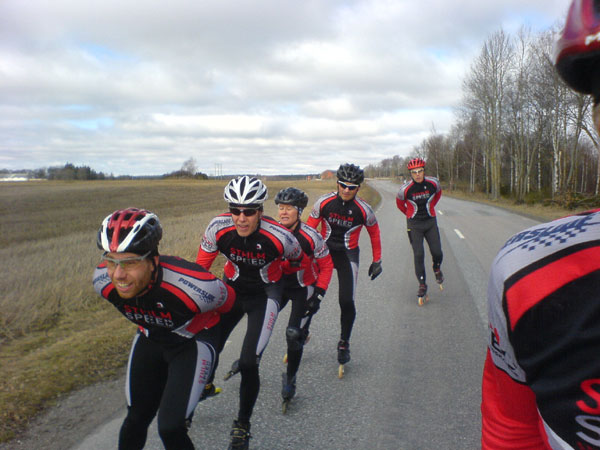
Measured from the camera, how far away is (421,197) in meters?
7.53

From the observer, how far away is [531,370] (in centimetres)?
Answer: 80

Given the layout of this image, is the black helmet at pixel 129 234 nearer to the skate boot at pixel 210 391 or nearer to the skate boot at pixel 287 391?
the skate boot at pixel 210 391

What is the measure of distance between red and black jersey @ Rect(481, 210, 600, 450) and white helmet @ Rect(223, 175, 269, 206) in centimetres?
307

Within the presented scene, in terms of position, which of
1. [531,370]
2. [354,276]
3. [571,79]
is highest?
[571,79]

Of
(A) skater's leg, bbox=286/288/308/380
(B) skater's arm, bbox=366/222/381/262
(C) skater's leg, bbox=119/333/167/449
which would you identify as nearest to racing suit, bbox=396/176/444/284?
(B) skater's arm, bbox=366/222/381/262

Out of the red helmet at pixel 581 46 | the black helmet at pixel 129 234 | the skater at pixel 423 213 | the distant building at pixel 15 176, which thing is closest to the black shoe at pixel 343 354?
the black helmet at pixel 129 234

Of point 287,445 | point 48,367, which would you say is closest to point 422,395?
point 287,445

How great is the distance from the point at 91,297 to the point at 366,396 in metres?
5.23

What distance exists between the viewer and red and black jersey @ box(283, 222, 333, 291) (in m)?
4.49

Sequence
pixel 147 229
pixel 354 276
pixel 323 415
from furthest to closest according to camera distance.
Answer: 1. pixel 354 276
2. pixel 323 415
3. pixel 147 229

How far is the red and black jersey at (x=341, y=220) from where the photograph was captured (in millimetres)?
5527

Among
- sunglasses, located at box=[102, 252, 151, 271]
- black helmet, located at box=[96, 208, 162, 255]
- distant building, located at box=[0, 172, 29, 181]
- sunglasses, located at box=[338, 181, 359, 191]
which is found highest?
distant building, located at box=[0, 172, 29, 181]

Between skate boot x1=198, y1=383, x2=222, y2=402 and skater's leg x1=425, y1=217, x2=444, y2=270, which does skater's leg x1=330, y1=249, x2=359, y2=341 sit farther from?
skater's leg x1=425, y1=217, x2=444, y2=270

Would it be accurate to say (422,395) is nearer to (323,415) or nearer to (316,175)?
(323,415)
